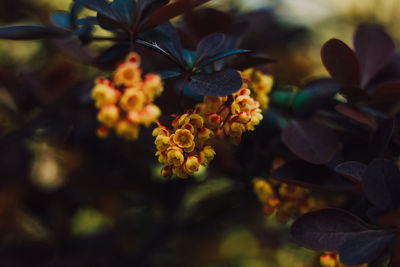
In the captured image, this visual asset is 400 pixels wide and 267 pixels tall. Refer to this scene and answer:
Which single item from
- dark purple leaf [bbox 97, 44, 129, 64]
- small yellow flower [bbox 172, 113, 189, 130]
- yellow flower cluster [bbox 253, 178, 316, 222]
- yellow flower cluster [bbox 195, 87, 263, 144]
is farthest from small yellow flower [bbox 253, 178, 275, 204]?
dark purple leaf [bbox 97, 44, 129, 64]

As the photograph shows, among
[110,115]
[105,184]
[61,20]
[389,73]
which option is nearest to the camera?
[110,115]

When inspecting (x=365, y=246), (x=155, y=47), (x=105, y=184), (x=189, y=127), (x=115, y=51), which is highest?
(x=105, y=184)

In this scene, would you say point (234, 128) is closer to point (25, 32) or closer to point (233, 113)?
point (233, 113)

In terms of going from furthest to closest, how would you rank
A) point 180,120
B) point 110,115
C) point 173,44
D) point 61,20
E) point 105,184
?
point 105,184, point 61,20, point 173,44, point 180,120, point 110,115

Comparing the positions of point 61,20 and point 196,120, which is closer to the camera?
point 196,120

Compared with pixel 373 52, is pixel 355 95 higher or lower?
lower

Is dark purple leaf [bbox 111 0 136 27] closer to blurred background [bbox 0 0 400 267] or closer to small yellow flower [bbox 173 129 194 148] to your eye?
small yellow flower [bbox 173 129 194 148]

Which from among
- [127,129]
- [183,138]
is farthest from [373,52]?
[127,129]
